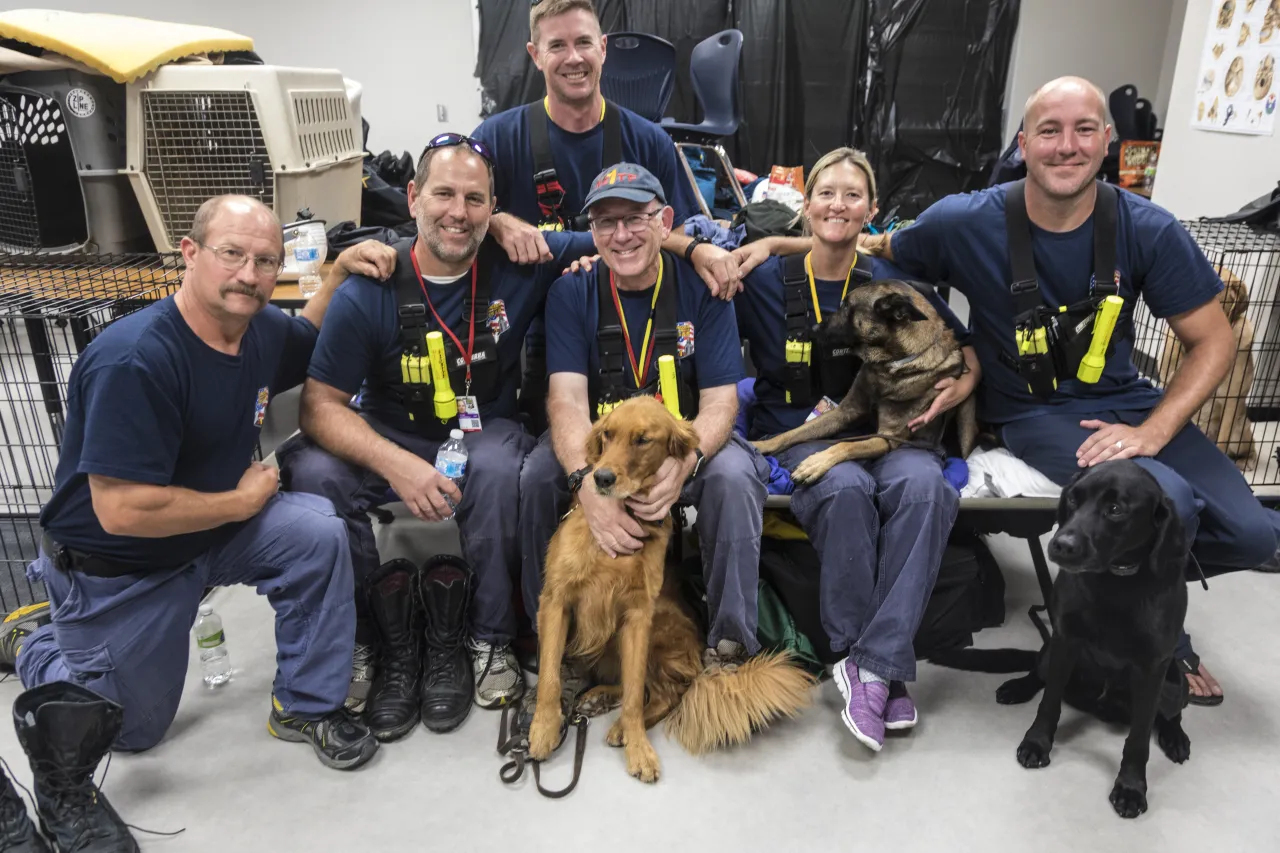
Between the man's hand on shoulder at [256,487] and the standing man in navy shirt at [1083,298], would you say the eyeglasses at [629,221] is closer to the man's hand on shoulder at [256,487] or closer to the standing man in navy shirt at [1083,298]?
the standing man in navy shirt at [1083,298]

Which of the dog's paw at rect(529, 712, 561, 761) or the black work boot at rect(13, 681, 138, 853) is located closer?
the black work boot at rect(13, 681, 138, 853)

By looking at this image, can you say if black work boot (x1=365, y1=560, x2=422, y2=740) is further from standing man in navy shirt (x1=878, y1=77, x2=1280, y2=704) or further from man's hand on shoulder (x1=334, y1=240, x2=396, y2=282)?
standing man in navy shirt (x1=878, y1=77, x2=1280, y2=704)

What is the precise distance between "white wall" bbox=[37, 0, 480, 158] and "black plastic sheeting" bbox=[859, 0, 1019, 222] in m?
3.99

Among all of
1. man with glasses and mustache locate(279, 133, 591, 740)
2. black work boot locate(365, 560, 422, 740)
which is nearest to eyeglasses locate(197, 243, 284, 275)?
man with glasses and mustache locate(279, 133, 591, 740)

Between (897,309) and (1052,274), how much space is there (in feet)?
1.58

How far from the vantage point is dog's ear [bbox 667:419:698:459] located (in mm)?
2229

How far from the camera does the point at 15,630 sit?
2.53 metres

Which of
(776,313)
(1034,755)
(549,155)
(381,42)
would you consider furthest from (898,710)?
(381,42)

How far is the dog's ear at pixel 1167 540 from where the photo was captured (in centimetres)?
197

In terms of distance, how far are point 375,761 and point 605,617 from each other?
74 centimetres

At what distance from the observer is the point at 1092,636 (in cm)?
212

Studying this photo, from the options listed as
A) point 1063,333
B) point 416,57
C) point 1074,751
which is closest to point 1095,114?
point 1063,333

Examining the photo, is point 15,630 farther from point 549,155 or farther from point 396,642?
point 549,155

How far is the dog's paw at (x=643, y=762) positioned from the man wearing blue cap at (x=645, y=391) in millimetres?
344
